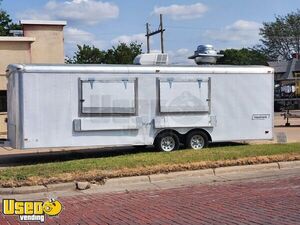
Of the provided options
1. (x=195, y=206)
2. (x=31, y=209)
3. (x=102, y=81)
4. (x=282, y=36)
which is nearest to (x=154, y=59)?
(x=102, y=81)

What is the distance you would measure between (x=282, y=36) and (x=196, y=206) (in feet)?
250

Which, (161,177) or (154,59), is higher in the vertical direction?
(154,59)

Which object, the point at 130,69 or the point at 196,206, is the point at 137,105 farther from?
the point at 196,206

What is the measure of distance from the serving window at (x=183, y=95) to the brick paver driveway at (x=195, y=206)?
4.35m

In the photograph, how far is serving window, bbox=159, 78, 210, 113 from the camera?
49.4 ft

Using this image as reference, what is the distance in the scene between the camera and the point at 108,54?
5378 cm

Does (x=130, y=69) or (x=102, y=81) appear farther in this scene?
(x=130, y=69)

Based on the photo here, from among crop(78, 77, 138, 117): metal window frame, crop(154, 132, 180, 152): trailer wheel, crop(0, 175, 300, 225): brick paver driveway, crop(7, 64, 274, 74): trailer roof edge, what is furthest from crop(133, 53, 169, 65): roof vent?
crop(0, 175, 300, 225): brick paver driveway

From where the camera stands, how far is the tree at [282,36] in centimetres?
8044

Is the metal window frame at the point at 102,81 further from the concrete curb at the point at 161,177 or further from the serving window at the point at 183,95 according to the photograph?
the concrete curb at the point at 161,177

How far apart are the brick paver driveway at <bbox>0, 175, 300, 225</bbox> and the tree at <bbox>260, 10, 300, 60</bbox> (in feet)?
240

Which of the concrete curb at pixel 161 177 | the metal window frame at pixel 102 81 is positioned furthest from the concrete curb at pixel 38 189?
the metal window frame at pixel 102 81

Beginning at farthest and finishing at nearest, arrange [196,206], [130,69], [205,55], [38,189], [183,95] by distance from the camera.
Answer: [205,55]
[183,95]
[130,69]
[38,189]
[196,206]

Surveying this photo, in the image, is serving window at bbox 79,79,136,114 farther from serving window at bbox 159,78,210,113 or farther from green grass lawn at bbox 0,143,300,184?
green grass lawn at bbox 0,143,300,184
